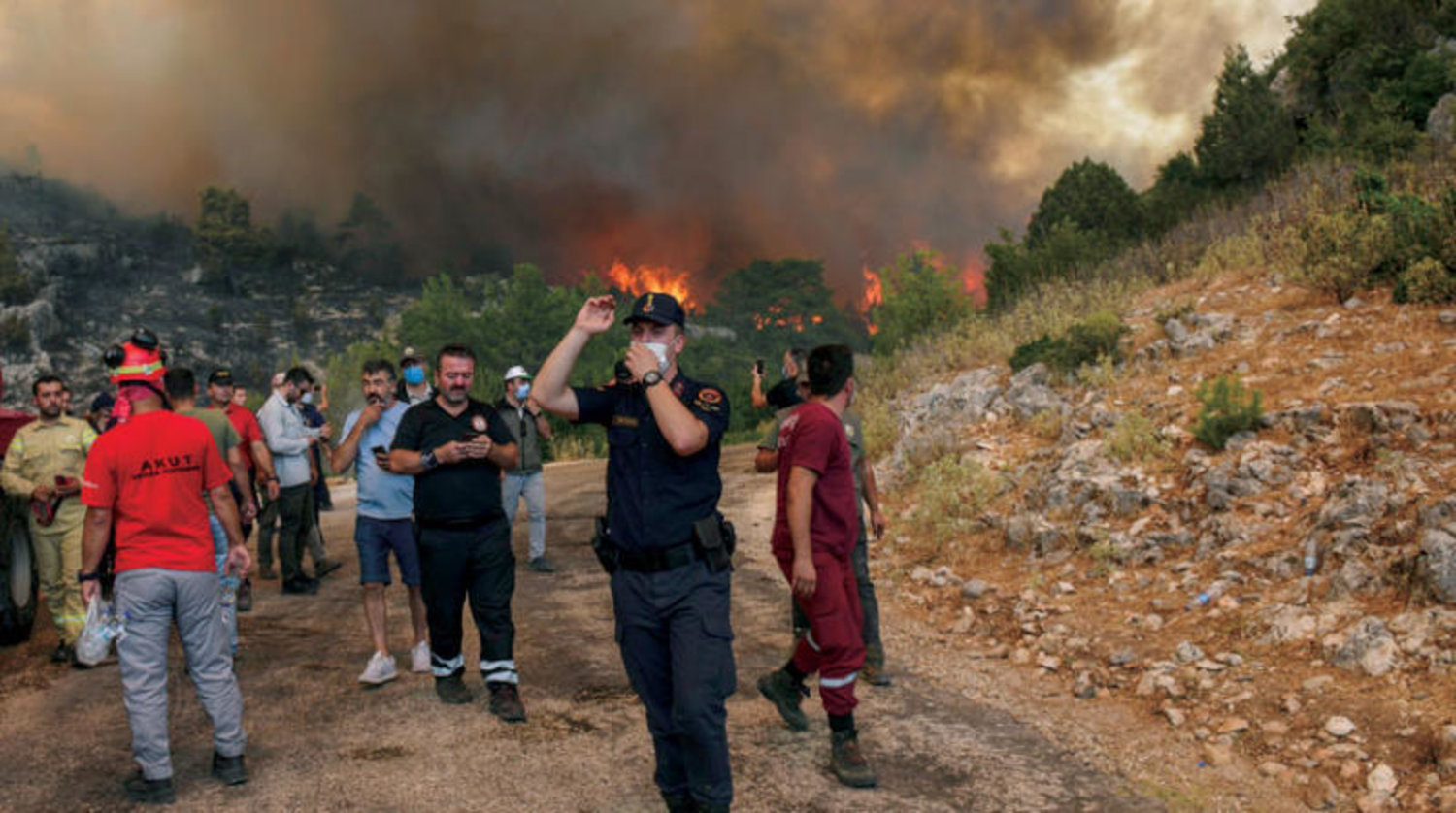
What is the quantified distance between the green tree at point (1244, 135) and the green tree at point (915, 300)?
5.88 m

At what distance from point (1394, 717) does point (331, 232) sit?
98920 mm

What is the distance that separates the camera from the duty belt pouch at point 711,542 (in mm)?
3396

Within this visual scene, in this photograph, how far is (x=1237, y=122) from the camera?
18.8 m

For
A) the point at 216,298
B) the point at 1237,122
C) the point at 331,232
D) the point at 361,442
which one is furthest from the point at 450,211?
the point at 361,442

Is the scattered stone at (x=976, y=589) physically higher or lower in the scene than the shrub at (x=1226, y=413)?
lower

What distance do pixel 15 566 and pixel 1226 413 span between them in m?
9.93

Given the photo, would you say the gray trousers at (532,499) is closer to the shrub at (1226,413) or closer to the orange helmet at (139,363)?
the orange helmet at (139,363)

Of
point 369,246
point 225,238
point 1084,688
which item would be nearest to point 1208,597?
point 1084,688

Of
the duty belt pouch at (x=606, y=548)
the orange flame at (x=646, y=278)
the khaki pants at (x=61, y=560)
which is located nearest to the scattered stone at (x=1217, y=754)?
the duty belt pouch at (x=606, y=548)

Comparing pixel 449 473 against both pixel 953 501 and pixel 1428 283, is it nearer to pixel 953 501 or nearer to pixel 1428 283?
pixel 953 501

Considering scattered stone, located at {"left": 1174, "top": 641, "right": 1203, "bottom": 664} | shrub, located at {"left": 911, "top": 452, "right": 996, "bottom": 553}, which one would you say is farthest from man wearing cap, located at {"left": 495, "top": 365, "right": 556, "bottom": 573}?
scattered stone, located at {"left": 1174, "top": 641, "right": 1203, "bottom": 664}

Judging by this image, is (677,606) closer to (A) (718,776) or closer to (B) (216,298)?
(A) (718,776)

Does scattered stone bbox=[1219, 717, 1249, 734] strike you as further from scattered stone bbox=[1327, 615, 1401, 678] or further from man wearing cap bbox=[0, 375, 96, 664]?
man wearing cap bbox=[0, 375, 96, 664]

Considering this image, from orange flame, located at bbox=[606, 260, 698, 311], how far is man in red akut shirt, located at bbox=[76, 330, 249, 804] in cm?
6050
